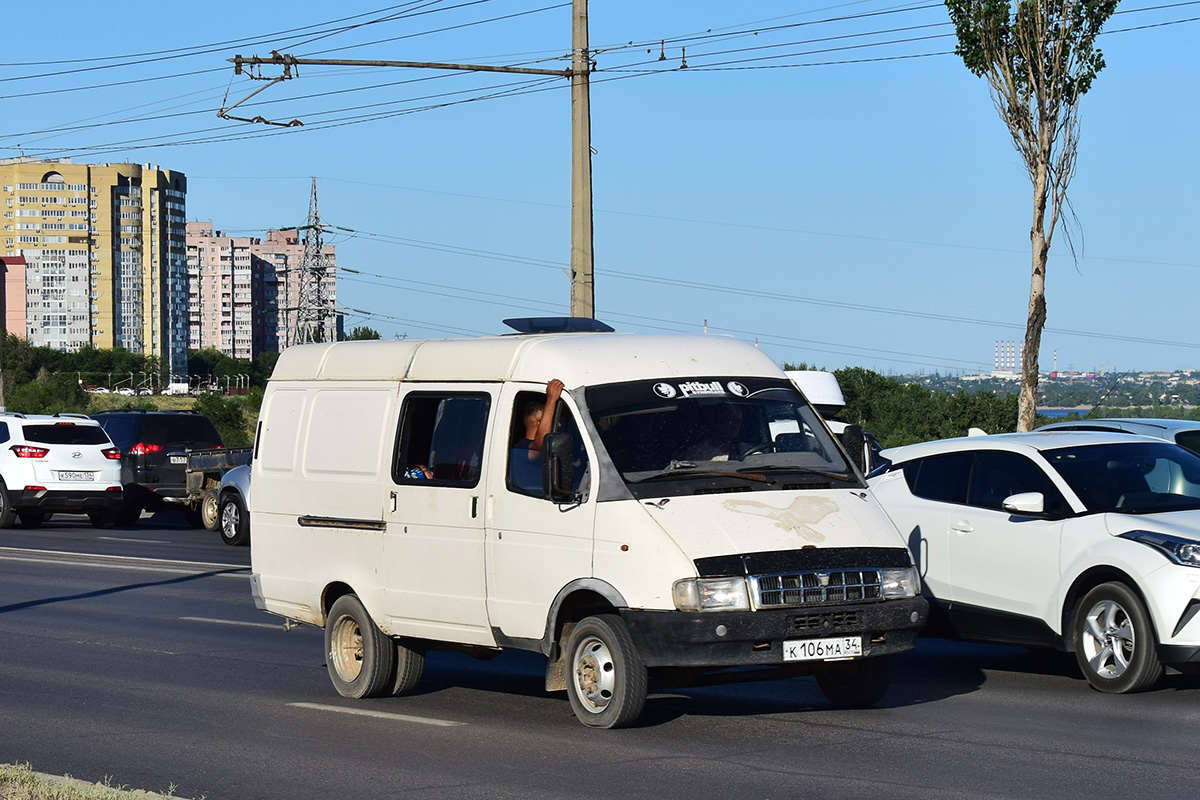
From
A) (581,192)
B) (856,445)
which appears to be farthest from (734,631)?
(581,192)

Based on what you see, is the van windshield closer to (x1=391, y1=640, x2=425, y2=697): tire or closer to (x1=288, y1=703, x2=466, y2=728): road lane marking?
(x1=288, y1=703, x2=466, y2=728): road lane marking

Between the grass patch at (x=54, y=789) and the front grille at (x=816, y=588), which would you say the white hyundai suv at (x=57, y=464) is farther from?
the front grille at (x=816, y=588)

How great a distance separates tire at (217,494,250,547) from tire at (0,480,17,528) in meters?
5.37

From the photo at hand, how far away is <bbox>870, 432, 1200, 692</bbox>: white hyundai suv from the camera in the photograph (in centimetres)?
921

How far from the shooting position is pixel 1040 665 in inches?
439

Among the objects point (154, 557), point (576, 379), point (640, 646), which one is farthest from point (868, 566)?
point (154, 557)

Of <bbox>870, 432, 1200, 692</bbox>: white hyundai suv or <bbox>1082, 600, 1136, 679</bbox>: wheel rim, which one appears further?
<bbox>1082, 600, 1136, 679</bbox>: wheel rim

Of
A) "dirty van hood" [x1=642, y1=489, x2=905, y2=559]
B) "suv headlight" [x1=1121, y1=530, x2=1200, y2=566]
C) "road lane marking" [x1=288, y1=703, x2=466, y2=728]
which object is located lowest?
"road lane marking" [x1=288, y1=703, x2=466, y2=728]

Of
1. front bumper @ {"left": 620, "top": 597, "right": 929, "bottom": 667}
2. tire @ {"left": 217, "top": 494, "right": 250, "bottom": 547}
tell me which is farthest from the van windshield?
tire @ {"left": 217, "top": 494, "right": 250, "bottom": 547}

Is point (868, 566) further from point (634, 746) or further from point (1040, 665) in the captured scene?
point (1040, 665)

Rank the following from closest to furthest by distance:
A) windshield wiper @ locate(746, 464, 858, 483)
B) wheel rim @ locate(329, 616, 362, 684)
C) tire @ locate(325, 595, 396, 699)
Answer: windshield wiper @ locate(746, 464, 858, 483), tire @ locate(325, 595, 396, 699), wheel rim @ locate(329, 616, 362, 684)

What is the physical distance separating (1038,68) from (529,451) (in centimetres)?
2043

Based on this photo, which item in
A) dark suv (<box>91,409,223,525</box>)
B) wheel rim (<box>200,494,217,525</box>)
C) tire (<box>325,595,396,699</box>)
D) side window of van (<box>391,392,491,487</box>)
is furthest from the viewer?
dark suv (<box>91,409,223,525</box>)

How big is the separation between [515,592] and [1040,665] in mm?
4284
